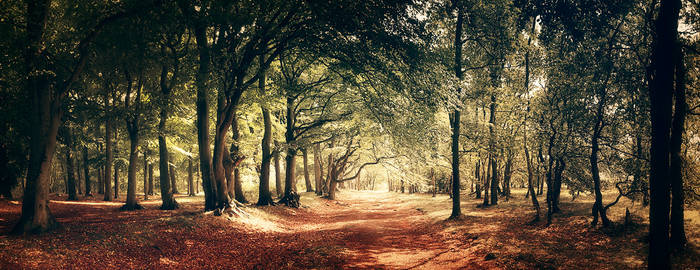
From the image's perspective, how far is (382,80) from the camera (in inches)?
511

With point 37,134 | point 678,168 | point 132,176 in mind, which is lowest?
point 132,176

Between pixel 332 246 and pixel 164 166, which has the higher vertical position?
pixel 164 166

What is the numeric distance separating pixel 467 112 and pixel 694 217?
57.1 ft

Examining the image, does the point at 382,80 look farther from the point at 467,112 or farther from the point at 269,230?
the point at 467,112

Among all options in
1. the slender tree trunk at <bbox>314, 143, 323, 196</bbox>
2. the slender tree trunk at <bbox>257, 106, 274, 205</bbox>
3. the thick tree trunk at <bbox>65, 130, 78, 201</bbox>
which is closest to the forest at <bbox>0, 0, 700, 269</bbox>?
the slender tree trunk at <bbox>257, 106, 274, 205</bbox>

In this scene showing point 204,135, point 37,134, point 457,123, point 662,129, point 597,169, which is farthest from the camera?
point 457,123

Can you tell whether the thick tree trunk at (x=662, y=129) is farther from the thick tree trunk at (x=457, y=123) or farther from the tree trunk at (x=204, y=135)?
the tree trunk at (x=204, y=135)

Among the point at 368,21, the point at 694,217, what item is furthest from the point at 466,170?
the point at 368,21

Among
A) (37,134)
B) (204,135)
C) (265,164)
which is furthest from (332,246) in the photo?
(265,164)

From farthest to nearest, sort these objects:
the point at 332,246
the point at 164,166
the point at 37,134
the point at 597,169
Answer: the point at 164,166 < the point at 597,169 < the point at 332,246 < the point at 37,134

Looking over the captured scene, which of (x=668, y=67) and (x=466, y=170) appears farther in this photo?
(x=466, y=170)

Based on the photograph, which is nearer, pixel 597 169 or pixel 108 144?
pixel 597 169

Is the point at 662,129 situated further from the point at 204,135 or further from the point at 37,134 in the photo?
the point at 37,134

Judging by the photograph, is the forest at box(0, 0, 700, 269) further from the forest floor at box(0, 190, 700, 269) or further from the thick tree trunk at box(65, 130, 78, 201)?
the thick tree trunk at box(65, 130, 78, 201)
